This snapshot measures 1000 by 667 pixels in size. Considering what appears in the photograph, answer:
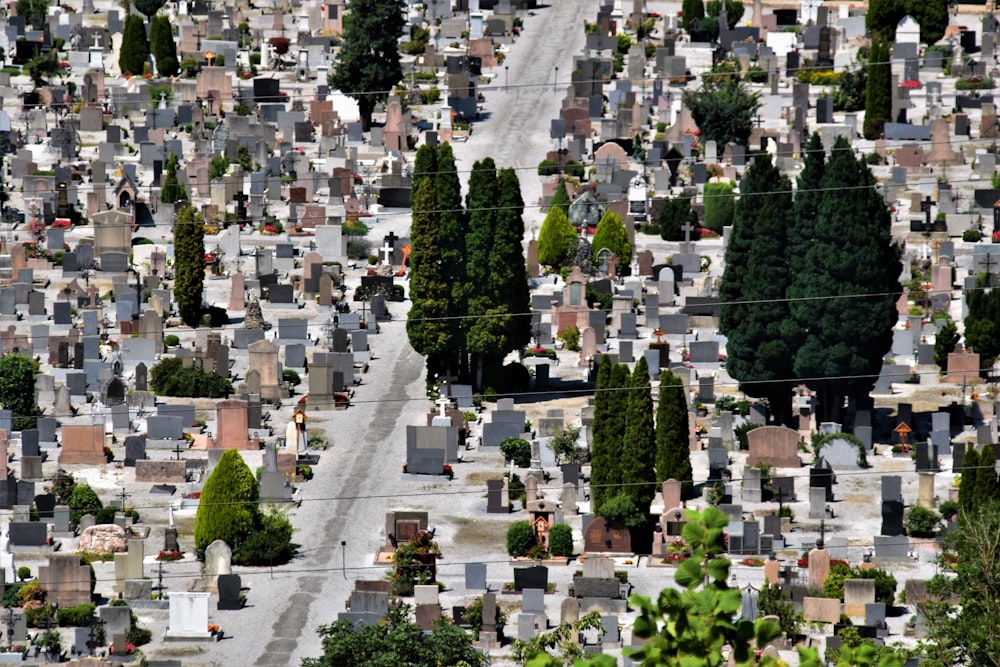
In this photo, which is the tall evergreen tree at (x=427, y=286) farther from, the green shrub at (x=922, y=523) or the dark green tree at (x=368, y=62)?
the dark green tree at (x=368, y=62)

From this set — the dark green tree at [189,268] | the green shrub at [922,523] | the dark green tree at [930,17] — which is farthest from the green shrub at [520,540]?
the dark green tree at [930,17]

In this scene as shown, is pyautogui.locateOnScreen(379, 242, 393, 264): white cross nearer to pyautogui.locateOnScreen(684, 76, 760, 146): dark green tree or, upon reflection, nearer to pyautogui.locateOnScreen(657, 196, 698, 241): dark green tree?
pyautogui.locateOnScreen(657, 196, 698, 241): dark green tree

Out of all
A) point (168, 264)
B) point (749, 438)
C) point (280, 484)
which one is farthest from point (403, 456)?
point (168, 264)

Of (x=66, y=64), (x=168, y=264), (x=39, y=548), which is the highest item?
(x=66, y=64)

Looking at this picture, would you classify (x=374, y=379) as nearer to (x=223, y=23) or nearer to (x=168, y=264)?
(x=168, y=264)

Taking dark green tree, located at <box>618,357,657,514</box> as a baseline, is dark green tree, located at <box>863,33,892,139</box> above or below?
above

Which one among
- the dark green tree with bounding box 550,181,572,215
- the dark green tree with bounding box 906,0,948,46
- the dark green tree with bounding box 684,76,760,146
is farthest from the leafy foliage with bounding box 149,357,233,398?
the dark green tree with bounding box 906,0,948,46
